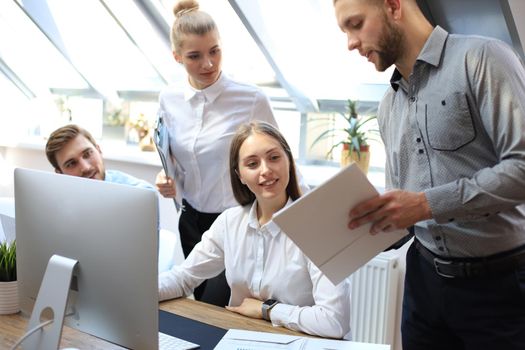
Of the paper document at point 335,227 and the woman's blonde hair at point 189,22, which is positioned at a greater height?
the woman's blonde hair at point 189,22

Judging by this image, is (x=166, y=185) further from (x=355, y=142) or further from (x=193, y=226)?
(x=355, y=142)

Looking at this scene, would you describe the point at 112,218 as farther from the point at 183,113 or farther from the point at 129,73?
the point at 129,73

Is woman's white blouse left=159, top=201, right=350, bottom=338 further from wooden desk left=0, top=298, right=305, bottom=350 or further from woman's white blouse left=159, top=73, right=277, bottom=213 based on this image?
woman's white blouse left=159, top=73, right=277, bottom=213

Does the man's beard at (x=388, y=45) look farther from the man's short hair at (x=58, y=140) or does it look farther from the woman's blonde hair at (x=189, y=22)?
the man's short hair at (x=58, y=140)

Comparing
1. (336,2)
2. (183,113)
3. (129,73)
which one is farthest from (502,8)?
(129,73)

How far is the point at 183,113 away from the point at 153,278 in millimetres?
1392

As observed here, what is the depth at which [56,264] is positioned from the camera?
55.9 inches

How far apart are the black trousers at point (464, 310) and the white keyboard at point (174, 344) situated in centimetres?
62

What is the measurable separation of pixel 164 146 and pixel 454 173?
4.09ft

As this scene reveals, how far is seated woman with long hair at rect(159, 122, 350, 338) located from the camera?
72.1 inches

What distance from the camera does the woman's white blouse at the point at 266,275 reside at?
1.75 metres

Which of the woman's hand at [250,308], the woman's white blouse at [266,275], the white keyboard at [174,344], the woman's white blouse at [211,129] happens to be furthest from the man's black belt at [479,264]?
the woman's white blouse at [211,129]

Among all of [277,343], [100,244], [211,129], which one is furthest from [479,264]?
[211,129]

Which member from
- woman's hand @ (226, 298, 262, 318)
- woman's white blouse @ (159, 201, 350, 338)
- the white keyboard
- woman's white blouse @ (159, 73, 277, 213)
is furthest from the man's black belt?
woman's white blouse @ (159, 73, 277, 213)
